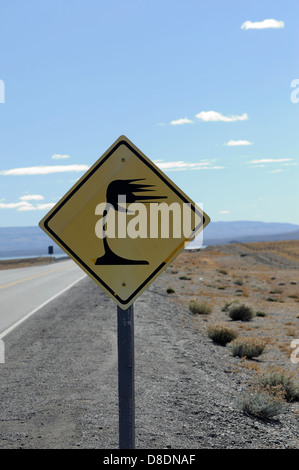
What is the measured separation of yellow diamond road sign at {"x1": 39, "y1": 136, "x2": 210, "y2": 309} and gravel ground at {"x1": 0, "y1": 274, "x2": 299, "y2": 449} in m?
3.07

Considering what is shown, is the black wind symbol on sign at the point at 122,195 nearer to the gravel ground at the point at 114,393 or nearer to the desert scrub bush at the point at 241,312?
the gravel ground at the point at 114,393

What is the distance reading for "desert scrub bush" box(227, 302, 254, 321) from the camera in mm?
22281

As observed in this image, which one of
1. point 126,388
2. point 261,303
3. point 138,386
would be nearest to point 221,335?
point 138,386

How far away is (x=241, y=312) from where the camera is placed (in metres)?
22.3

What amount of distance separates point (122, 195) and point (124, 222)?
6.8 inches

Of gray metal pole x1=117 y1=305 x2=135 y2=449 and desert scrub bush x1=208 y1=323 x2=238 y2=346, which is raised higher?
gray metal pole x1=117 y1=305 x2=135 y2=449

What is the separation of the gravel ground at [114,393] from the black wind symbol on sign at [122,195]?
3.13 m

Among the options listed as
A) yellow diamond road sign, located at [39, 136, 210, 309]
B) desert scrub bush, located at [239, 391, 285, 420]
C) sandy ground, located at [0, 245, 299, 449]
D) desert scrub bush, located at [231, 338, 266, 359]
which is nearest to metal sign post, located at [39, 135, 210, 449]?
yellow diamond road sign, located at [39, 136, 210, 309]

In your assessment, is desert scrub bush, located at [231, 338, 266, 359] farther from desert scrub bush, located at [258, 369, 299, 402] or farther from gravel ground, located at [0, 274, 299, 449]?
desert scrub bush, located at [258, 369, 299, 402]

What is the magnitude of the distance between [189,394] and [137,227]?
5.58 meters

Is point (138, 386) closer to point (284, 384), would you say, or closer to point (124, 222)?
point (284, 384)

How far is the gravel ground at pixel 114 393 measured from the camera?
20.8 ft
